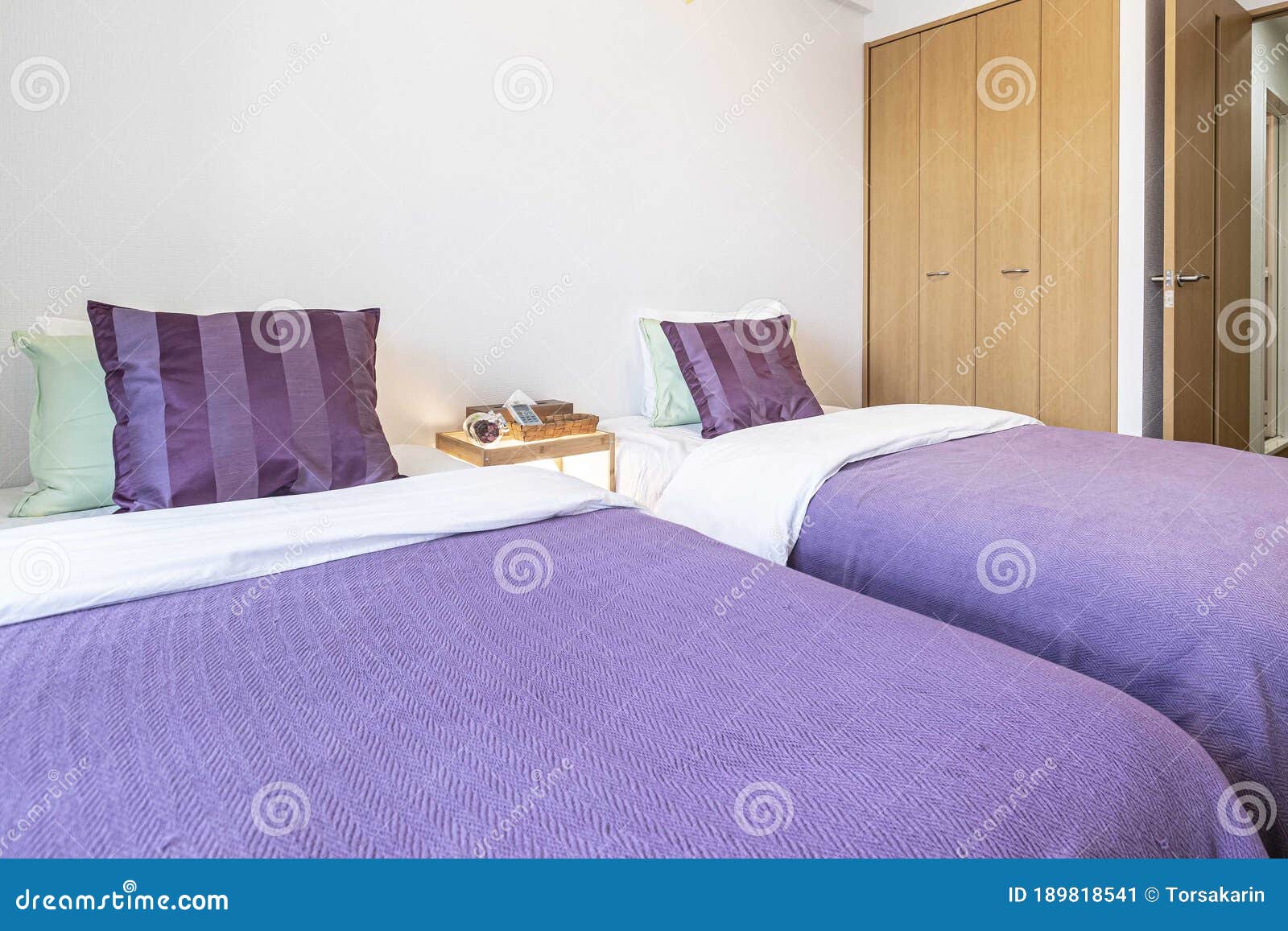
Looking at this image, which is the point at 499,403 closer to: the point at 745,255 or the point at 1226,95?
the point at 745,255

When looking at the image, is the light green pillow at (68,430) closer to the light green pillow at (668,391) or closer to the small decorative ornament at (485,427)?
the small decorative ornament at (485,427)

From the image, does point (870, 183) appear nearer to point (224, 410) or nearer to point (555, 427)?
point (555, 427)

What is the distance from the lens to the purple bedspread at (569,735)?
627 millimetres

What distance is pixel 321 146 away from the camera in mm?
2264

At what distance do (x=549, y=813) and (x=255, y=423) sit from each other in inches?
49.3

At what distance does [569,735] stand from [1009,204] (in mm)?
3450

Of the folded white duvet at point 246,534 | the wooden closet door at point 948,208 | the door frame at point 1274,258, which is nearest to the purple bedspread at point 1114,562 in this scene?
the folded white duvet at point 246,534

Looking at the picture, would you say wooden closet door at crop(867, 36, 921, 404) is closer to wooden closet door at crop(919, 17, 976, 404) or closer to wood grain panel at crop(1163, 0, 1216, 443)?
wooden closet door at crop(919, 17, 976, 404)

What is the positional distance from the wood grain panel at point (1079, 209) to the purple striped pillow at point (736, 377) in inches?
51.8

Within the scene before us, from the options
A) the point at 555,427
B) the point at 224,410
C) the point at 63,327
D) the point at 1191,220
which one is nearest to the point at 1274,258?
the point at 1191,220

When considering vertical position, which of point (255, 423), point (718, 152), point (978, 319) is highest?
point (718, 152)

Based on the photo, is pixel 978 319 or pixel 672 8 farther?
pixel 978 319

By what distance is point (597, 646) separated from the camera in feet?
3.21
